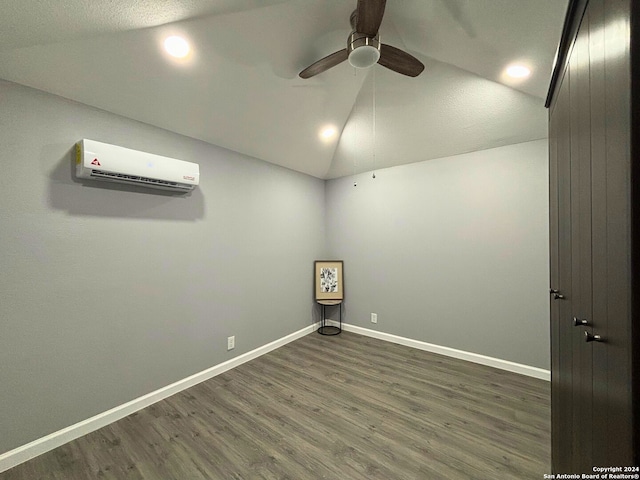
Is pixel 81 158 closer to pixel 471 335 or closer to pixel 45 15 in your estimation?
pixel 45 15

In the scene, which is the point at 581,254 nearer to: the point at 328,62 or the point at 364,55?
the point at 364,55

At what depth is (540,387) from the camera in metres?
2.50

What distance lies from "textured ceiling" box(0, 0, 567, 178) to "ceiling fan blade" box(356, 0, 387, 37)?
0.50 metres

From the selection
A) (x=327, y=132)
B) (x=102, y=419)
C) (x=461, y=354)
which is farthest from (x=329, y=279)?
(x=102, y=419)

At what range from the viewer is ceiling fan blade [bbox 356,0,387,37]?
1.41 metres

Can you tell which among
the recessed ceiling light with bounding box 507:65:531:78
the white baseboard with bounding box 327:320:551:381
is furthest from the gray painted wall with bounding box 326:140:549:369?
the recessed ceiling light with bounding box 507:65:531:78

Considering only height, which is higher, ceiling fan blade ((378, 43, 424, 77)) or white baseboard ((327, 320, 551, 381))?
ceiling fan blade ((378, 43, 424, 77))

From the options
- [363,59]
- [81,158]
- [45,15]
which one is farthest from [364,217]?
[45,15]

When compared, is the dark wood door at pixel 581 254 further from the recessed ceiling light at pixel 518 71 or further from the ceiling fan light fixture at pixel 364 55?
the recessed ceiling light at pixel 518 71

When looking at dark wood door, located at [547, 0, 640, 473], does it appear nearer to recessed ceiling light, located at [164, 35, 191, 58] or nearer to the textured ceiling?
the textured ceiling

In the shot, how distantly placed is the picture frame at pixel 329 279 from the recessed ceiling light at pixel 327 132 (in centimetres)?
180

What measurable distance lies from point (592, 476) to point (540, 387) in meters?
2.31

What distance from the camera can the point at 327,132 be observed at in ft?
10.9

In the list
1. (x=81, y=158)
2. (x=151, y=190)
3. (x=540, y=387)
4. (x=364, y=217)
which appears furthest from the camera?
(x=364, y=217)
